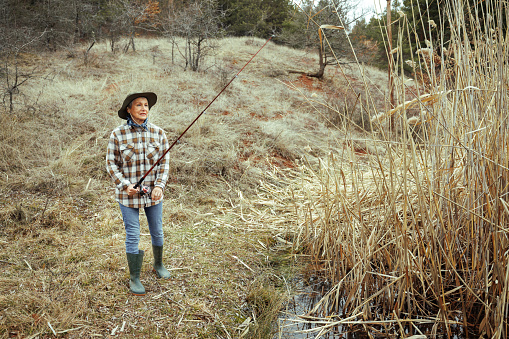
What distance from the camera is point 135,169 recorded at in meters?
2.40

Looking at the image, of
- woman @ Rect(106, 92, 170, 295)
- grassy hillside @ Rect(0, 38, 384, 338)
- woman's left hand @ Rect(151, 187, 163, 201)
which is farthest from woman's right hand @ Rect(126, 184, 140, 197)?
grassy hillside @ Rect(0, 38, 384, 338)

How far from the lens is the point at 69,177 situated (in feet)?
13.9

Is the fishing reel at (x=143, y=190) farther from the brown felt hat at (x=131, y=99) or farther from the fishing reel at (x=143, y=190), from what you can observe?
the brown felt hat at (x=131, y=99)

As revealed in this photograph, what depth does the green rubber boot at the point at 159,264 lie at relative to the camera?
2.61m

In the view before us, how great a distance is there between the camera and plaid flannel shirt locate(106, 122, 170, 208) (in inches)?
91.4

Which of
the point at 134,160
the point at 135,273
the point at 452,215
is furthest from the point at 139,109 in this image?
the point at 452,215

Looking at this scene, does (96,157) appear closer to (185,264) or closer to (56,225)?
(56,225)

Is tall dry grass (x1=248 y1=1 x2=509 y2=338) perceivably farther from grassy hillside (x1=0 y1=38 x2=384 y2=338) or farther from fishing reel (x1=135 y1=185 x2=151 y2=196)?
fishing reel (x1=135 y1=185 x2=151 y2=196)

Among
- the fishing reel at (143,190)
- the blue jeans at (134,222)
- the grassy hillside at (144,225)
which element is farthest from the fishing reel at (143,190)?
the grassy hillside at (144,225)

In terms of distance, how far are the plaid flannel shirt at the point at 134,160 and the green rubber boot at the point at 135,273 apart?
36 centimetres

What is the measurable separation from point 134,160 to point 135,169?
6cm

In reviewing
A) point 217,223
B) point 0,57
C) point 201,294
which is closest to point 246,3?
point 0,57

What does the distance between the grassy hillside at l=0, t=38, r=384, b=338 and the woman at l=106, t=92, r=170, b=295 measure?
1.19 feet

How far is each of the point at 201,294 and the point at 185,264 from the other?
0.45 meters
